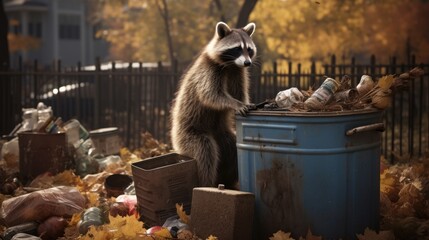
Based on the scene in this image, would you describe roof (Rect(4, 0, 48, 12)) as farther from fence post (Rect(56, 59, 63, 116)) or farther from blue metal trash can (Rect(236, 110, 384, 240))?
blue metal trash can (Rect(236, 110, 384, 240))

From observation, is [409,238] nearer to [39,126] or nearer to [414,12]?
[39,126]

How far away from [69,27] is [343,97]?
4119 centimetres

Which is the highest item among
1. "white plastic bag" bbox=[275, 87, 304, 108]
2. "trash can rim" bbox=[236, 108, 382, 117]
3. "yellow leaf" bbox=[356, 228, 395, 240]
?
"white plastic bag" bbox=[275, 87, 304, 108]

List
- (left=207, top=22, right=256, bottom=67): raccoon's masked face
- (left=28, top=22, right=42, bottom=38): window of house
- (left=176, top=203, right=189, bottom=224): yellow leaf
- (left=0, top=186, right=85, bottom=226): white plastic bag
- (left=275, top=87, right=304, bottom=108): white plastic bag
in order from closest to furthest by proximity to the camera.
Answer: (left=275, top=87, right=304, bottom=108): white plastic bag → (left=176, top=203, right=189, bottom=224): yellow leaf → (left=0, top=186, right=85, bottom=226): white plastic bag → (left=207, top=22, right=256, bottom=67): raccoon's masked face → (left=28, top=22, right=42, bottom=38): window of house

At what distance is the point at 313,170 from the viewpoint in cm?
457

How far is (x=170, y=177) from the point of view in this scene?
5590 mm

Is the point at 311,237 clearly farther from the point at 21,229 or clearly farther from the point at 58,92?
the point at 58,92

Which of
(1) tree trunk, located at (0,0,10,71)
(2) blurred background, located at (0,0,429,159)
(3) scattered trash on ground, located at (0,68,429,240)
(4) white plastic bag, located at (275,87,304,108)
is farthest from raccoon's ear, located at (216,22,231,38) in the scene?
(1) tree trunk, located at (0,0,10,71)

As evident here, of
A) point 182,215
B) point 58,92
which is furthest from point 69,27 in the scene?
point 182,215

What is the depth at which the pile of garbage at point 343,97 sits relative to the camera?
4.69 metres

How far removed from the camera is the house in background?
138 ft

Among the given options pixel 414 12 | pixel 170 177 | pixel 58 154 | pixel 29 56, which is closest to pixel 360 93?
pixel 170 177

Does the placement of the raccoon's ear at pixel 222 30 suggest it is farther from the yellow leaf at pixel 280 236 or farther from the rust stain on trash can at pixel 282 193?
the yellow leaf at pixel 280 236

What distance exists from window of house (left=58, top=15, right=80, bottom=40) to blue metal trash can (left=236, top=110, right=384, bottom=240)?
40468mm
